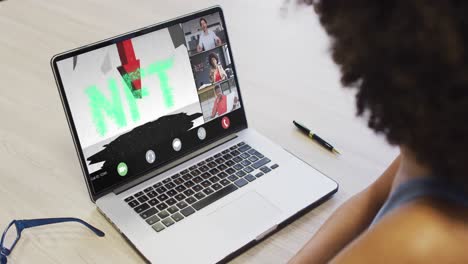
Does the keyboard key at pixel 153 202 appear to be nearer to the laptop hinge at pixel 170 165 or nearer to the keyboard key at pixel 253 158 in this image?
the laptop hinge at pixel 170 165

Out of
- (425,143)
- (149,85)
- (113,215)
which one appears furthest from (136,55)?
(425,143)

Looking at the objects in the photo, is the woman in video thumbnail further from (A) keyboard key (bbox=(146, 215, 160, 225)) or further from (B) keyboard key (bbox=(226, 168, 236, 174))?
(A) keyboard key (bbox=(146, 215, 160, 225))

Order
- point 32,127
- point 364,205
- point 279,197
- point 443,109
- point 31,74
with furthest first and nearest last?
point 31,74, point 32,127, point 279,197, point 364,205, point 443,109

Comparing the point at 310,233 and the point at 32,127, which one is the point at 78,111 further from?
the point at 310,233

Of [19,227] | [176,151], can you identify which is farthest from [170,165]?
[19,227]

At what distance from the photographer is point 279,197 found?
83 centimetres

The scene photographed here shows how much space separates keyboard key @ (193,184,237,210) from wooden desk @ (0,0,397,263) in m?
0.10

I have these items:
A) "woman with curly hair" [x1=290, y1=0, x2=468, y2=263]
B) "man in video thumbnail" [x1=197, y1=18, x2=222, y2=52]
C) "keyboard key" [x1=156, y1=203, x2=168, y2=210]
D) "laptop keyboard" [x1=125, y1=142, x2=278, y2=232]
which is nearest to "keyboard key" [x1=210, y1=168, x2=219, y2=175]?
"laptop keyboard" [x1=125, y1=142, x2=278, y2=232]

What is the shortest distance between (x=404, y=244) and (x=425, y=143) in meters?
0.09

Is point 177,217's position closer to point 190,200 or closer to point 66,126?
point 190,200

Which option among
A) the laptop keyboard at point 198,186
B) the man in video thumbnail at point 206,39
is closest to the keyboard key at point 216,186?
the laptop keyboard at point 198,186

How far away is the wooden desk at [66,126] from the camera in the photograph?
2.58 ft

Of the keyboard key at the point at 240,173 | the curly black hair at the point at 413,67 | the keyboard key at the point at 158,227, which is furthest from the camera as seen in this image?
the keyboard key at the point at 240,173

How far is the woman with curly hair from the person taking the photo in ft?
1.35
